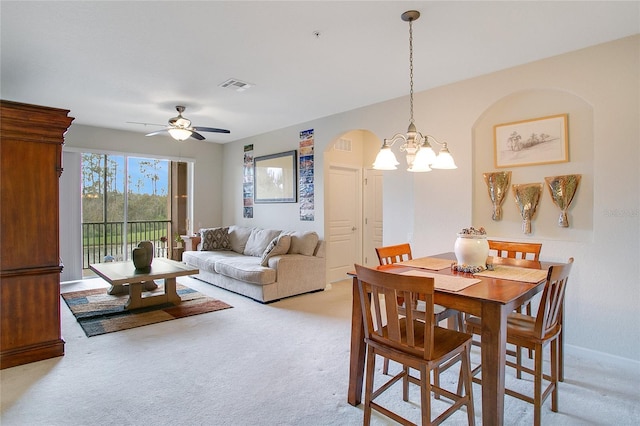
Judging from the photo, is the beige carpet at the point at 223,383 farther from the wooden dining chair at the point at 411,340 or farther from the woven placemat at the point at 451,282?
the woven placemat at the point at 451,282

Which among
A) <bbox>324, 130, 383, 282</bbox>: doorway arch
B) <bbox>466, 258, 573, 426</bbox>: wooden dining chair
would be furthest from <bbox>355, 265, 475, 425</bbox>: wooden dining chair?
<bbox>324, 130, 383, 282</bbox>: doorway arch

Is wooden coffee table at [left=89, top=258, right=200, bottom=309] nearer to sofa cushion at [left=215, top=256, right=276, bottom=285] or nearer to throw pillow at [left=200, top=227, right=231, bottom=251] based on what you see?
sofa cushion at [left=215, top=256, right=276, bottom=285]

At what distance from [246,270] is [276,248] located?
19.0 inches

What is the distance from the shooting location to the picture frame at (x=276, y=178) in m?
5.73

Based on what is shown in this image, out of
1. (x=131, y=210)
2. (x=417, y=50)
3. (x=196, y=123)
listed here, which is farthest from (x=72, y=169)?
(x=417, y=50)

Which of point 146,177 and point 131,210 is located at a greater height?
point 146,177

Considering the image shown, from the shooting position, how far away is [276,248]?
4.75 metres

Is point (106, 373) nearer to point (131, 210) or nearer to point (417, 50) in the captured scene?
point (417, 50)

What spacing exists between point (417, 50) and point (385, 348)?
2.41 meters

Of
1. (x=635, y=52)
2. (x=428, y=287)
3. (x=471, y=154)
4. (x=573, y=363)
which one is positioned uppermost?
(x=635, y=52)

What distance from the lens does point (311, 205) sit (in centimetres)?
542

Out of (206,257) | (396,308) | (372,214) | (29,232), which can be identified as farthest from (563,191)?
(206,257)

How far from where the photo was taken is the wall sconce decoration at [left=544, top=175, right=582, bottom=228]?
10.0 ft

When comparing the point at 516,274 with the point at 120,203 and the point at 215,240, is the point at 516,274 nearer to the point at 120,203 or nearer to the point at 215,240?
the point at 215,240
